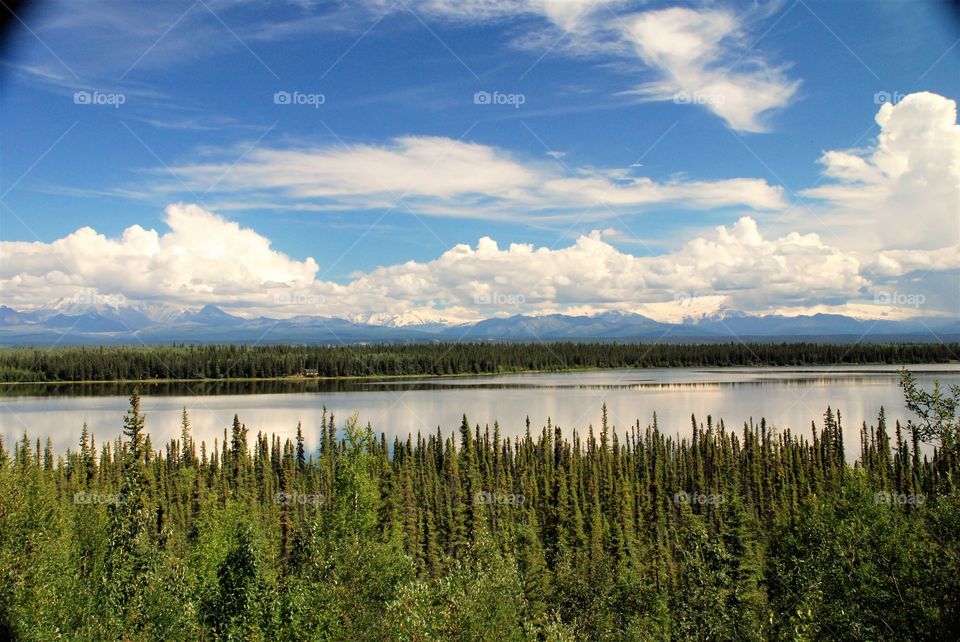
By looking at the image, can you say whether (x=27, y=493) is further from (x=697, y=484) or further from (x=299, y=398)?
(x=299, y=398)

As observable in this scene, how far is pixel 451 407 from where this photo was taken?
511 feet

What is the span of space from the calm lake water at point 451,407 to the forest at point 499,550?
33572 mm

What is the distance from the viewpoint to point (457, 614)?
25.4 m

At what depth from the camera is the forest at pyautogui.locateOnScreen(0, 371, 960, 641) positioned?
2091 cm

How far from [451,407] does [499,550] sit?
115m

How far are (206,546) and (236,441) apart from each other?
158 ft

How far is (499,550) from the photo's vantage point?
137ft

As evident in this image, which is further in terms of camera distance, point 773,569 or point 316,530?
point 773,569

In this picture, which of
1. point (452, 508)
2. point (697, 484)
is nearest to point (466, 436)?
point (452, 508)

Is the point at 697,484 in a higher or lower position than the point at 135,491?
lower

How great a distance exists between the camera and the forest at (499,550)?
68.6 ft

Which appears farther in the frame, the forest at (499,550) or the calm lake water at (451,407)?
the calm lake water at (451,407)

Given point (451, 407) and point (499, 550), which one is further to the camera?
point (451, 407)

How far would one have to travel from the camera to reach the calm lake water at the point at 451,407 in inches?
5049
